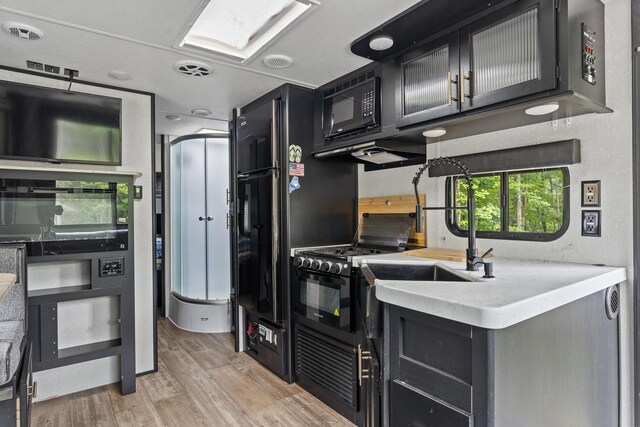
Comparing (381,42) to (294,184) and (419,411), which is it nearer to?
(294,184)

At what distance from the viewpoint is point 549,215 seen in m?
2.13

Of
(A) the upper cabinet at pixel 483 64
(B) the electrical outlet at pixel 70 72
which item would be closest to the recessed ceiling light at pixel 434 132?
(A) the upper cabinet at pixel 483 64

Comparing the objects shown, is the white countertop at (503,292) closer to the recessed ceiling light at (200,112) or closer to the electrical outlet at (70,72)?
the electrical outlet at (70,72)

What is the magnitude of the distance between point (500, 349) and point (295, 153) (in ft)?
7.27

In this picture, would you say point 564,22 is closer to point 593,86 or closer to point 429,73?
point 593,86

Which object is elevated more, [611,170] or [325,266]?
[611,170]

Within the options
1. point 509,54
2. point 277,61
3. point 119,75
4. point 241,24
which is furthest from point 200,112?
point 509,54

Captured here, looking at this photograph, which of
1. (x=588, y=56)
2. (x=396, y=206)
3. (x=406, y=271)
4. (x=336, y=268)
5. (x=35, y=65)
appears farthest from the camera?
(x=396, y=206)

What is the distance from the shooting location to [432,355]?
1.30 m

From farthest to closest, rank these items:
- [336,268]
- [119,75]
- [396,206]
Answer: [396,206], [119,75], [336,268]

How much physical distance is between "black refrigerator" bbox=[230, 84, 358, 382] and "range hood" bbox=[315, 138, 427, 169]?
10.8 inches

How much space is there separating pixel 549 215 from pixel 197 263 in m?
3.74

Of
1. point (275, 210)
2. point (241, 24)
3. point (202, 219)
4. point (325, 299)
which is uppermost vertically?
point (241, 24)

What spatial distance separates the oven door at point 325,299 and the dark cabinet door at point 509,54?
1.33 m
